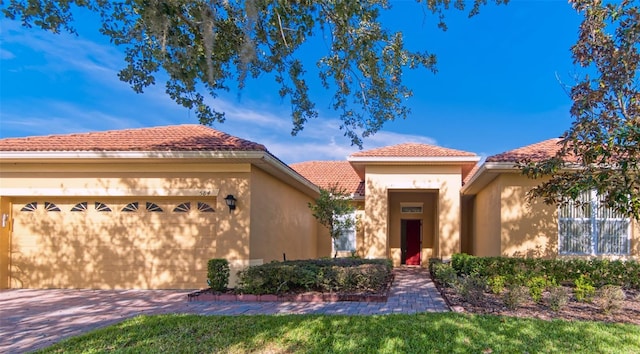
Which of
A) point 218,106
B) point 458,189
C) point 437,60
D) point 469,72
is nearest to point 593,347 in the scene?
point 437,60

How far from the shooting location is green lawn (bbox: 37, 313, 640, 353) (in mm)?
5320

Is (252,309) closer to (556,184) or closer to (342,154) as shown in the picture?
(556,184)

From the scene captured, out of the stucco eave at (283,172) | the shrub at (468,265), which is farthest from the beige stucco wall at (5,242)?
the shrub at (468,265)

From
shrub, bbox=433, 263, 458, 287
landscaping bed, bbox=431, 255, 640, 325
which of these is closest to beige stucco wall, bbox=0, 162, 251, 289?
shrub, bbox=433, 263, 458, 287

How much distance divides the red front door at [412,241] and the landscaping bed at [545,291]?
8.48 m

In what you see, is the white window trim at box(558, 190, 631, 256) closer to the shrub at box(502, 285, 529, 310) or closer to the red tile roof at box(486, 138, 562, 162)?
the red tile roof at box(486, 138, 562, 162)

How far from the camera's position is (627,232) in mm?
11398

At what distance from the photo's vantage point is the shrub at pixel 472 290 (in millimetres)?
7996

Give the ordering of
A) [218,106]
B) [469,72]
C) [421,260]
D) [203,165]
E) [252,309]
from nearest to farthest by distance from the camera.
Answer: [218,106]
[252,309]
[203,165]
[469,72]
[421,260]

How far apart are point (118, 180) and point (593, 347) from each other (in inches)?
435

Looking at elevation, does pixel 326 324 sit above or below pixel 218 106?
below

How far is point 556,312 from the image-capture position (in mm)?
7426

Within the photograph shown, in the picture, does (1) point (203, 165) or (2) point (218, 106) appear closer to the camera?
(2) point (218, 106)

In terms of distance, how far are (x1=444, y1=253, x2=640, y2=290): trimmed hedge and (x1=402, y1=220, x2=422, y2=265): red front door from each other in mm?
8981
